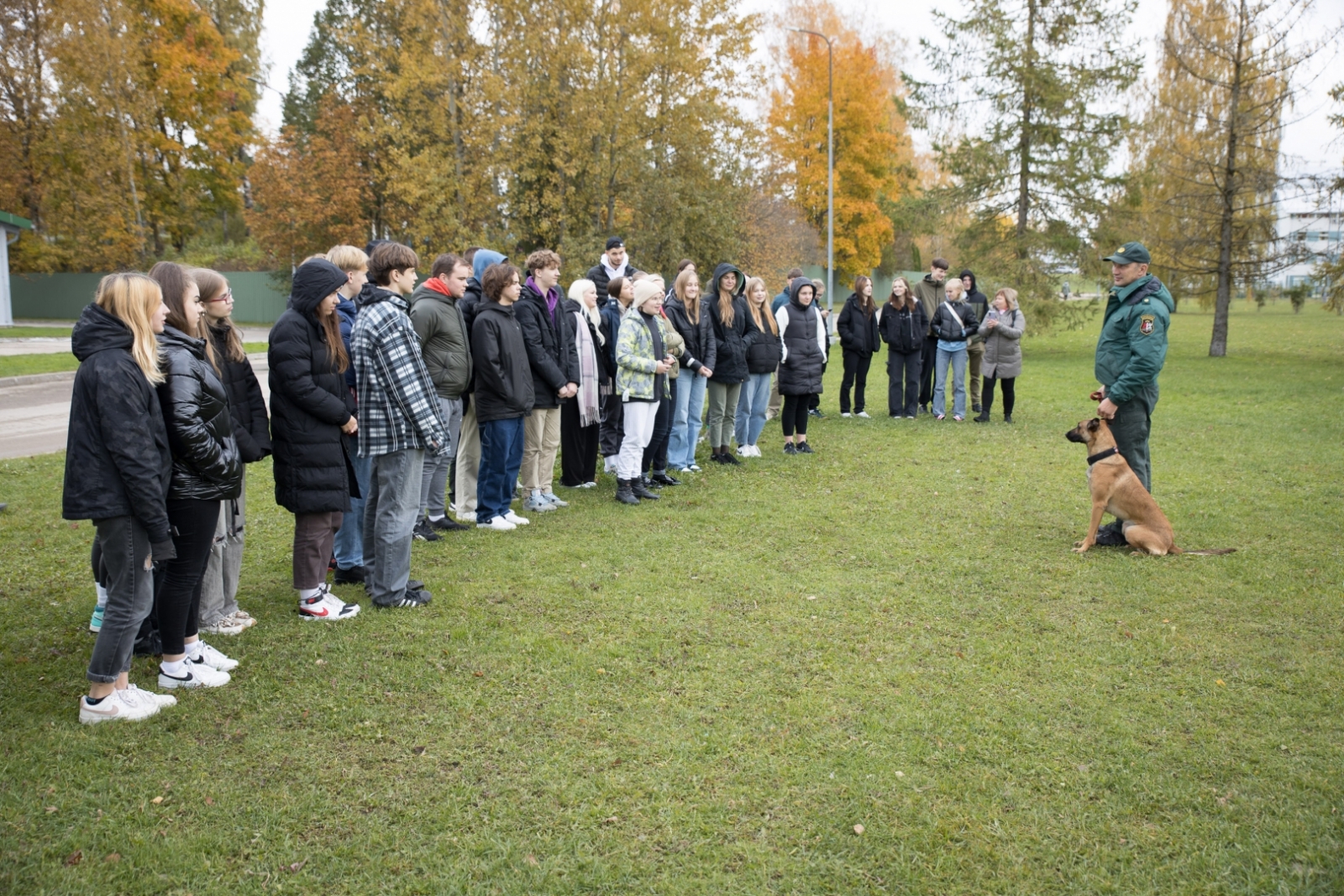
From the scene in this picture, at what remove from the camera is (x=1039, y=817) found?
3.62m

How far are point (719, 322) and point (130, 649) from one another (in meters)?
7.18

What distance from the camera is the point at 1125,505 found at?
278 inches

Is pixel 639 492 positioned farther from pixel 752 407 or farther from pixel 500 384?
pixel 752 407

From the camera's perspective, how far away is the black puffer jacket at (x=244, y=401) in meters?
5.28

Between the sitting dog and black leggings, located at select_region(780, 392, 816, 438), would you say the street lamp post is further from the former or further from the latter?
the sitting dog

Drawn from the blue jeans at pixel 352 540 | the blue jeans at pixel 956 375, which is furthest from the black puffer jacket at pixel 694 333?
the blue jeans at pixel 956 375

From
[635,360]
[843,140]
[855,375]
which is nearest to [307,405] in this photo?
[635,360]

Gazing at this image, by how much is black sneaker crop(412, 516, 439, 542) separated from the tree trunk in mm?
22682

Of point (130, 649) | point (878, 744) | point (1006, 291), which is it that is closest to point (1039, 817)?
point (878, 744)

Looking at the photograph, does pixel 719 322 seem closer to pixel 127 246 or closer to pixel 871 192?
pixel 127 246

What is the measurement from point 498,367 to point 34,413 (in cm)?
1028

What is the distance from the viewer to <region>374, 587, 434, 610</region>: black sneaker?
5840 mm

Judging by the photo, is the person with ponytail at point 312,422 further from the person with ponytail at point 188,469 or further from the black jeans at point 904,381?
the black jeans at point 904,381

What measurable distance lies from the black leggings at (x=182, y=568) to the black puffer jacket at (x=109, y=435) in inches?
13.1
